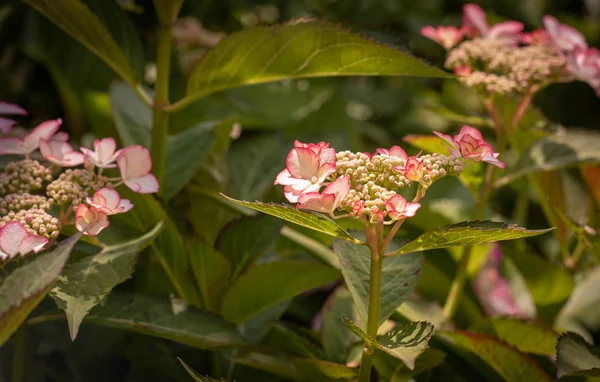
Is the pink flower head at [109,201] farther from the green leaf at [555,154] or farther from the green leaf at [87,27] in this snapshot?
the green leaf at [555,154]

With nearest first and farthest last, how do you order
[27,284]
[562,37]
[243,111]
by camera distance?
1. [27,284]
2. [562,37]
3. [243,111]

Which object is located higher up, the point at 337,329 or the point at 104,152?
the point at 104,152

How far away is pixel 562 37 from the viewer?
71 centimetres

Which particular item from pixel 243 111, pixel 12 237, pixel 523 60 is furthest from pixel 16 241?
pixel 243 111

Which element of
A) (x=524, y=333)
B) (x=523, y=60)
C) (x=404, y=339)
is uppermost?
(x=523, y=60)

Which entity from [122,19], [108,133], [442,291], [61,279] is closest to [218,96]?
[108,133]

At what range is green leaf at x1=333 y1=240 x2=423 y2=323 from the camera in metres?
0.50

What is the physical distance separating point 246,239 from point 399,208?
9.3 inches

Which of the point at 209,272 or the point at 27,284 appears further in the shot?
the point at 209,272

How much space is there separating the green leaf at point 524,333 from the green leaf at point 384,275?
13cm

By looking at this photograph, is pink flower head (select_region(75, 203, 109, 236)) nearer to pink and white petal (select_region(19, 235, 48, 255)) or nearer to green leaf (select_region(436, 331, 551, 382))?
pink and white petal (select_region(19, 235, 48, 255))

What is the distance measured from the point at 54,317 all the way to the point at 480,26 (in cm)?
59

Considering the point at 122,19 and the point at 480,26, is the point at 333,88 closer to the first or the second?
the point at 480,26

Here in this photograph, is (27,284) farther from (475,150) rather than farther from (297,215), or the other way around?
(475,150)
